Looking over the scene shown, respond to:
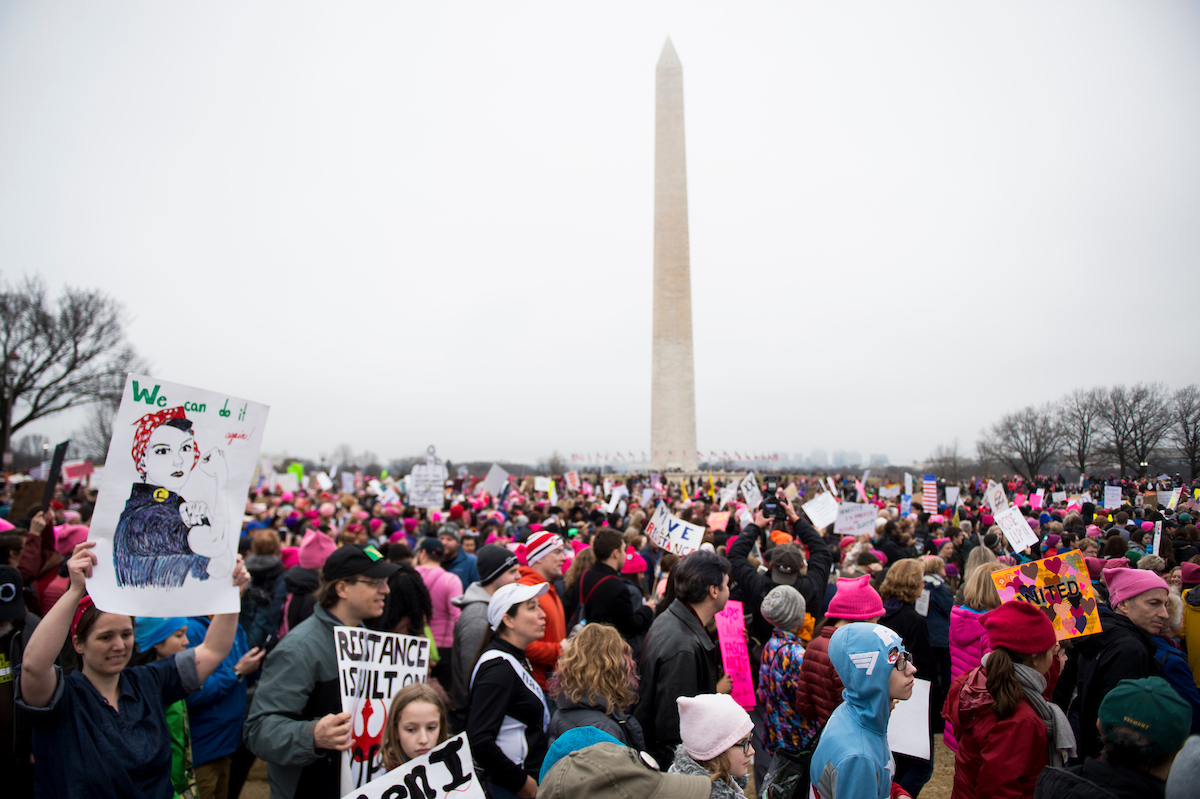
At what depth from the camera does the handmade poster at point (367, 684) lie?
2951 mm

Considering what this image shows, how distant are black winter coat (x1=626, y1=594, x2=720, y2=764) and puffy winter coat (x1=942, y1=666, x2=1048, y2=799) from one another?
4.11 ft

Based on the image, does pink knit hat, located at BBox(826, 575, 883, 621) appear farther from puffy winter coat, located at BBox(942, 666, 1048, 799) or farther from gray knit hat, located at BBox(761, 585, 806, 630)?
puffy winter coat, located at BBox(942, 666, 1048, 799)

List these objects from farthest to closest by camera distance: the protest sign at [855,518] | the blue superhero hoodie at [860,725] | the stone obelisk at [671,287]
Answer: the stone obelisk at [671,287], the protest sign at [855,518], the blue superhero hoodie at [860,725]

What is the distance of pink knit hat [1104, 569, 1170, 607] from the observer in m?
3.70

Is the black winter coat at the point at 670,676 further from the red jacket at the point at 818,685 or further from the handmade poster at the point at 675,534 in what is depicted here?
the handmade poster at the point at 675,534

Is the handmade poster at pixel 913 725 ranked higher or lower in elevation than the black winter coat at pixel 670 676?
lower

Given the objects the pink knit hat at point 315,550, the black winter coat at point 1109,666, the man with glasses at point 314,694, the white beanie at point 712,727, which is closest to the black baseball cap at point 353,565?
the man with glasses at point 314,694

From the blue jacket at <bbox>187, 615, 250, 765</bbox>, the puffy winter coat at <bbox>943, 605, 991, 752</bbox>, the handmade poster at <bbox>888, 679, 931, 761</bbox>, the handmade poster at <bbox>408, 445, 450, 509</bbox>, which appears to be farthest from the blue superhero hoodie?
the handmade poster at <bbox>408, 445, 450, 509</bbox>

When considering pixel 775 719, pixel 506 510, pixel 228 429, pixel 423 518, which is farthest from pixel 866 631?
pixel 506 510

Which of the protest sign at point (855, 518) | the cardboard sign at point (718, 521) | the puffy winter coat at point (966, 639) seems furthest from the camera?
the protest sign at point (855, 518)

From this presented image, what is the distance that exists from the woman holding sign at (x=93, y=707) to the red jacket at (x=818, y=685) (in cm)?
301


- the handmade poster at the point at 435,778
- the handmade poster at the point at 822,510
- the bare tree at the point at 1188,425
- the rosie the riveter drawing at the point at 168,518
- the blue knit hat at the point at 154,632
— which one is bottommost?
the handmade poster at the point at 435,778

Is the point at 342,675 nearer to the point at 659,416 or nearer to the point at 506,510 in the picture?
the point at 506,510

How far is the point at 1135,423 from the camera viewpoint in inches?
262
